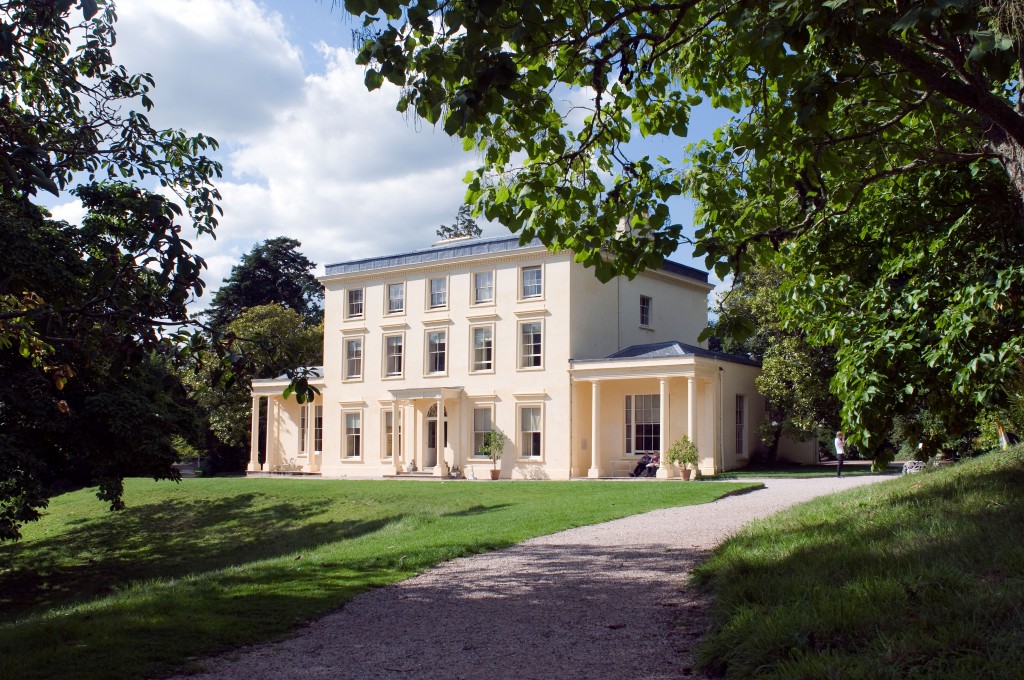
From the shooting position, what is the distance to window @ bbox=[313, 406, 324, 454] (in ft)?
124

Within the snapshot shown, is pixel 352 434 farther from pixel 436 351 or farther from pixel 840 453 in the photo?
pixel 840 453

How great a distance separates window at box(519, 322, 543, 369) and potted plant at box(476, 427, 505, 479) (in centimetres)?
248

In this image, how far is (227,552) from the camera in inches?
798

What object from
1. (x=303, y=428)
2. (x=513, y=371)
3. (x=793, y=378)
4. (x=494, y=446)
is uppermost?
(x=513, y=371)

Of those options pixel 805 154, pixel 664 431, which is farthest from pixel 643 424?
pixel 805 154

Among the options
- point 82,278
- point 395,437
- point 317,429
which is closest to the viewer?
point 82,278

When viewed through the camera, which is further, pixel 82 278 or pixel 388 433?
pixel 388 433

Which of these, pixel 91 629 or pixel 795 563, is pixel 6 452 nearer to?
pixel 91 629

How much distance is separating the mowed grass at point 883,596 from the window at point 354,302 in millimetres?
28109

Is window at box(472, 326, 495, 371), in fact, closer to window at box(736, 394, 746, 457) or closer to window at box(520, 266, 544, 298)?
window at box(520, 266, 544, 298)

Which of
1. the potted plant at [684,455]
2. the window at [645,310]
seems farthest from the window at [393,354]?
the potted plant at [684,455]

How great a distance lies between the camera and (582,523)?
48.1 feet

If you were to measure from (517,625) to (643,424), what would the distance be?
23.2 meters

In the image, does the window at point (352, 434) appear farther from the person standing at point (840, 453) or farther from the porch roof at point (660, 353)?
the person standing at point (840, 453)
